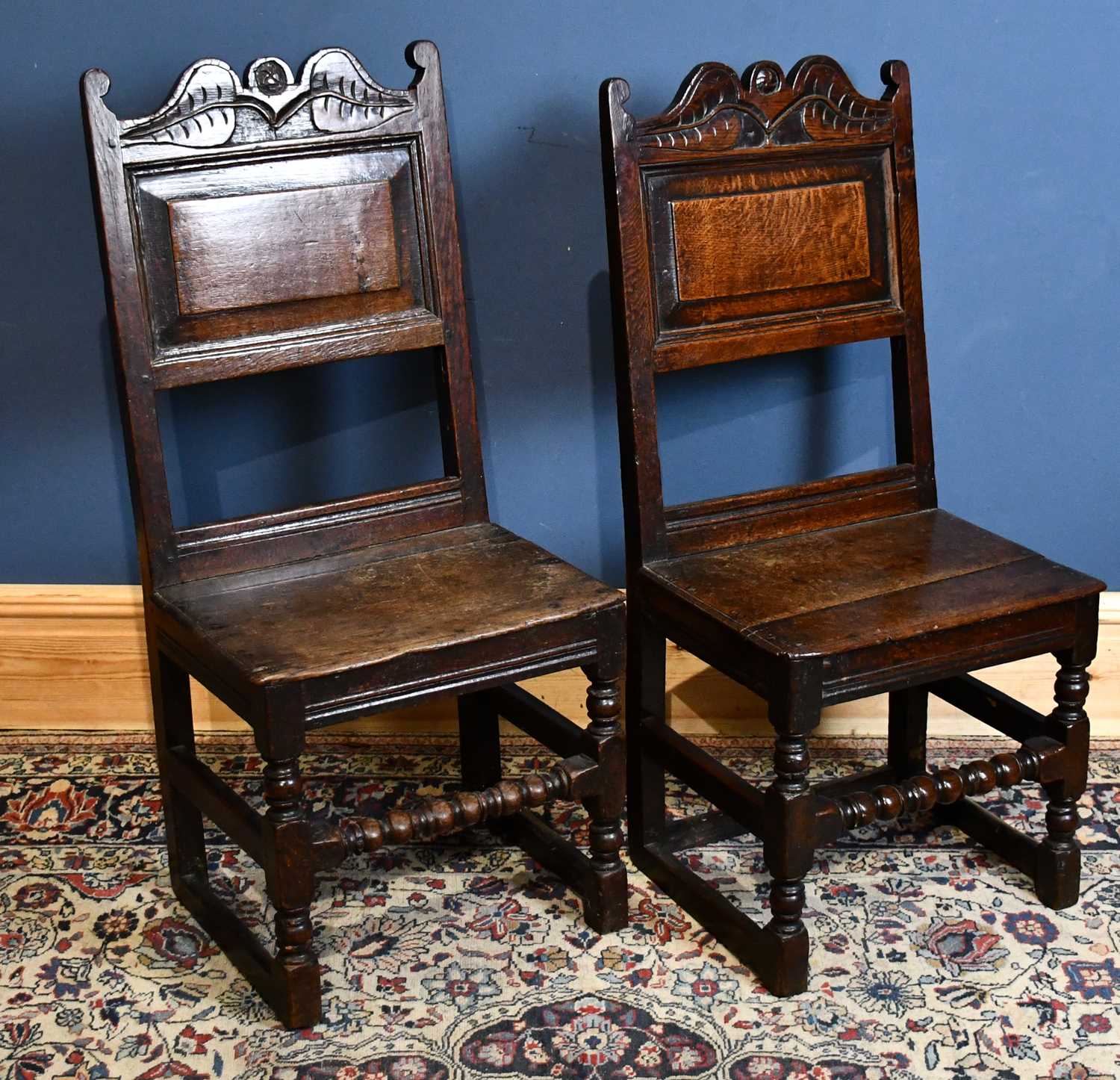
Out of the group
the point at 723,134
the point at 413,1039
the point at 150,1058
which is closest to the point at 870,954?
the point at 413,1039

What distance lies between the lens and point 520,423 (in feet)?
8.89

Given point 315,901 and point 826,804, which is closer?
point 826,804

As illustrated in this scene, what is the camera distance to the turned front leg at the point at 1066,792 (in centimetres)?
226

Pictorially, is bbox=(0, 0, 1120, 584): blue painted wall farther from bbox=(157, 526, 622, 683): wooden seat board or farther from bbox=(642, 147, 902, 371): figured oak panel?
bbox=(157, 526, 622, 683): wooden seat board

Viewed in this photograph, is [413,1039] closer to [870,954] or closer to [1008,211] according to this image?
[870,954]

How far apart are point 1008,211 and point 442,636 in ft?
4.09

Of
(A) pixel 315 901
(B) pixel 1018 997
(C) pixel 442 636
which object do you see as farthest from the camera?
(A) pixel 315 901

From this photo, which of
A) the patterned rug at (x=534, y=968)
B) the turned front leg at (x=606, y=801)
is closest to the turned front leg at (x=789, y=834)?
the patterned rug at (x=534, y=968)

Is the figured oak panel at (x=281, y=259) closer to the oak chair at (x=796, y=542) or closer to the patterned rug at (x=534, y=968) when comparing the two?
the oak chair at (x=796, y=542)

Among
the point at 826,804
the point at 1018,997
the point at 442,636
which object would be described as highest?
the point at 442,636

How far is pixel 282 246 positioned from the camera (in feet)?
7.31

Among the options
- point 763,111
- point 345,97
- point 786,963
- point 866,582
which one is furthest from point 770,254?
point 786,963

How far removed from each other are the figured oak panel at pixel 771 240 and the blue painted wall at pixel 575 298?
0.27 metres

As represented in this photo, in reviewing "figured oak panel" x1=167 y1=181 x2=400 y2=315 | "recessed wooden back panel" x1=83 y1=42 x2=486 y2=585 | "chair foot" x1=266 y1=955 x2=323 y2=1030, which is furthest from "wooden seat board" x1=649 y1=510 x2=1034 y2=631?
"chair foot" x1=266 y1=955 x2=323 y2=1030
